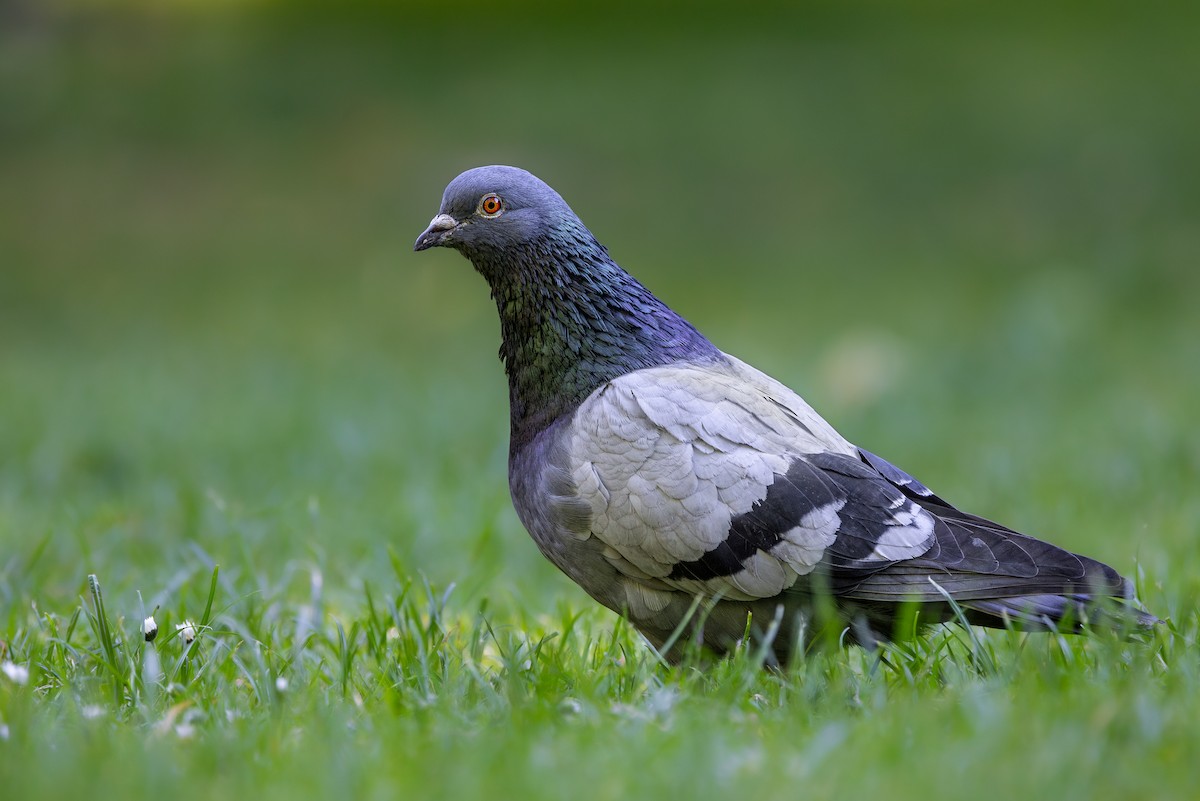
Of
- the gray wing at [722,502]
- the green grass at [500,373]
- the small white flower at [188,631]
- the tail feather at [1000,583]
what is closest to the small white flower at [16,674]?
the green grass at [500,373]

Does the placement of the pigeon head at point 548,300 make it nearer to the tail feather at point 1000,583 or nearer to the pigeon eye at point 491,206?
the pigeon eye at point 491,206

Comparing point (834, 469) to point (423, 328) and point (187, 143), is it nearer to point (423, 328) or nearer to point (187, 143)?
point (423, 328)

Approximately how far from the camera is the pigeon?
118 inches

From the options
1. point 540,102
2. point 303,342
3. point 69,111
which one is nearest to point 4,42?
point 69,111

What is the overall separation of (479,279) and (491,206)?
8049mm

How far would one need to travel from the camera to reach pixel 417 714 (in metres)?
2.54

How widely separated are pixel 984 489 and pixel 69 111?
1140 centimetres

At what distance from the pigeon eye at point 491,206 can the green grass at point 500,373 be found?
1.06 m

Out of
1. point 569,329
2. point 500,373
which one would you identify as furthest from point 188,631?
point 500,373

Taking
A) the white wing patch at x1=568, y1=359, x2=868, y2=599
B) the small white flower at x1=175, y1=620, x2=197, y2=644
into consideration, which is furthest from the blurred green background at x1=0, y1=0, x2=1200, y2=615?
the white wing patch at x1=568, y1=359, x2=868, y2=599

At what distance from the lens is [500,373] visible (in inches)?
342

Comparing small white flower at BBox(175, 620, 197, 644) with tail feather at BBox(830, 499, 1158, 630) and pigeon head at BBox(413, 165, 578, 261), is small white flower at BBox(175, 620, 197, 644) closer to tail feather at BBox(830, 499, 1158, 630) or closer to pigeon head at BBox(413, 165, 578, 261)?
pigeon head at BBox(413, 165, 578, 261)

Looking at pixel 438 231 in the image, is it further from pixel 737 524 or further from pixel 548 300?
pixel 737 524

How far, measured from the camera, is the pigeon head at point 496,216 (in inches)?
138
